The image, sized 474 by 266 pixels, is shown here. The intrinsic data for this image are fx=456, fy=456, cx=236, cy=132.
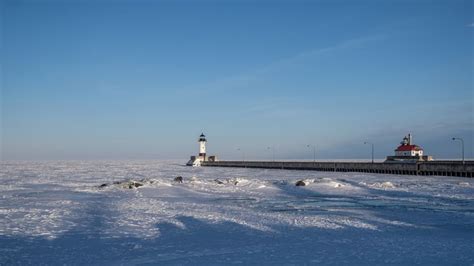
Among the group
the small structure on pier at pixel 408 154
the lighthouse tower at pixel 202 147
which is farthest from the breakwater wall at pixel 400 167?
the lighthouse tower at pixel 202 147

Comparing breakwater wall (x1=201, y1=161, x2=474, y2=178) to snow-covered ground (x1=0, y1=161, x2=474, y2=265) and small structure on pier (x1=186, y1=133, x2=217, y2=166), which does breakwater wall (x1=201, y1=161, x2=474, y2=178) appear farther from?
small structure on pier (x1=186, y1=133, x2=217, y2=166)

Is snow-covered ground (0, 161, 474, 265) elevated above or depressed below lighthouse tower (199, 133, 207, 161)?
below

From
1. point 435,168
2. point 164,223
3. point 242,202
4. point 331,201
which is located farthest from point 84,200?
point 435,168

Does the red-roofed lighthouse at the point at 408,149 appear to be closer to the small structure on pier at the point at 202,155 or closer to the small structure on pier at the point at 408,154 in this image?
the small structure on pier at the point at 408,154

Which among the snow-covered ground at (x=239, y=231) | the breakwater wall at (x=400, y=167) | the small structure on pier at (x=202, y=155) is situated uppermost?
the small structure on pier at (x=202, y=155)

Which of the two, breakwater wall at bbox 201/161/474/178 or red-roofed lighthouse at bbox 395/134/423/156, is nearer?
breakwater wall at bbox 201/161/474/178

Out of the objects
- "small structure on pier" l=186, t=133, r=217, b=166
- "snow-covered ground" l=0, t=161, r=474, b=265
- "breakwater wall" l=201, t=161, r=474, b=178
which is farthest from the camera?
"small structure on pier" l=186, t=133, r=217, b=166

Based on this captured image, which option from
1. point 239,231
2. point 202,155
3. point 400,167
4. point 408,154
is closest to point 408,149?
point 408,154

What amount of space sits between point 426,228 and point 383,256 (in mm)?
4677

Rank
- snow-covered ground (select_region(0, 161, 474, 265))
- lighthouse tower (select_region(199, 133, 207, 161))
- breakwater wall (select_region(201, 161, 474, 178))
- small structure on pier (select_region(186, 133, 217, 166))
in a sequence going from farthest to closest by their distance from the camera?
lighthouse tower (select_region(199, 133, 207, 161)), small structure on pier (select_region(186, 133, 217, 166)), breakwater wall (select_region(201, 161, 474, 178)), snow-covered ground (select_region(0, 161, 474, 265))

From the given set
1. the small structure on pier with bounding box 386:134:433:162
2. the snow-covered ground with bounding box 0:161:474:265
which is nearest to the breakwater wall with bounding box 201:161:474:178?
the small structure on pier with bounding box 386:134:433:162

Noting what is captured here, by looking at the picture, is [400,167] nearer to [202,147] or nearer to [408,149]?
[408,149]

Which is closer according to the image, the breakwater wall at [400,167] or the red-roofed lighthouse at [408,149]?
the breakwater wall at [400,167]

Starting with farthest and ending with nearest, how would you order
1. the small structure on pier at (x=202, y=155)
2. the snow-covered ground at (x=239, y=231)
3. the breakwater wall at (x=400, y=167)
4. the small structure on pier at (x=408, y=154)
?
the small structure on pier at (x=202, y=155)
the small structure on pier at (x=408, y=154)
the breakwater wall at (x=400, y=167)
the snow-covered ground at (x=239, y=231)
